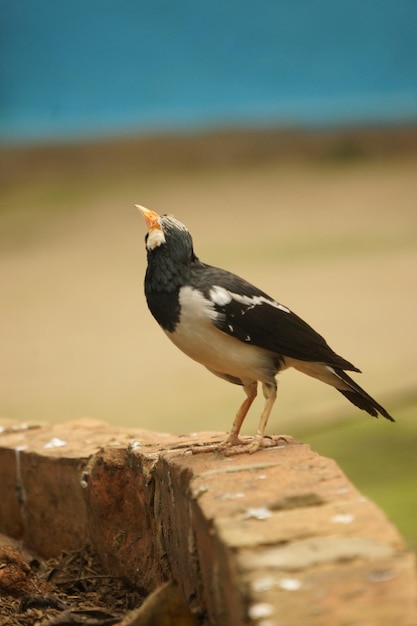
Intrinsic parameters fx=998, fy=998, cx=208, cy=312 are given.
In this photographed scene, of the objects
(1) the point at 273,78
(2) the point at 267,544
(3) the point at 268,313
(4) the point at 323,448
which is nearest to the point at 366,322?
(4) the point at 323,448

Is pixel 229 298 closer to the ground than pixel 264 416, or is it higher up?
higher up

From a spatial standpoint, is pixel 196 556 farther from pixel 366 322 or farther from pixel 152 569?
pixel 366 322

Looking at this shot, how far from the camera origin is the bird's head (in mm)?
2842

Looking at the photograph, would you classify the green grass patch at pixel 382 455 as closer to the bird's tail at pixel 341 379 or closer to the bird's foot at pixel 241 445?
the bird's tail at pixel 341 379

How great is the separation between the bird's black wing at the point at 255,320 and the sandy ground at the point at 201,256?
7.34 feet

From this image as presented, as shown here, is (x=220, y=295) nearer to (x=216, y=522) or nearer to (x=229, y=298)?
(x=229, y=298)

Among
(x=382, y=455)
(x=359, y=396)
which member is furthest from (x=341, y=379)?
(x=382, y=455)

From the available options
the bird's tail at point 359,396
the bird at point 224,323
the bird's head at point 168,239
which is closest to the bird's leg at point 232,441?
the bird at point 224,323

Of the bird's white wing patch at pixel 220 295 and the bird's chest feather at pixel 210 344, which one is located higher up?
the bird's white wing patch at pixel 220 295

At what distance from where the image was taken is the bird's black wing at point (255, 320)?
2738mm

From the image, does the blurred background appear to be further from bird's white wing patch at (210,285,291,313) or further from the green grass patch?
bird's white wing patch at (210,285,291,313)

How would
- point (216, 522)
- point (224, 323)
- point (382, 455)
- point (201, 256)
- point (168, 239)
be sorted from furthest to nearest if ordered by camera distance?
point (201, 256) → point (382, 455) → point (168, 239) → point (224, 323) → point (216, 522)

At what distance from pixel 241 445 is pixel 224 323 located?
0.34m

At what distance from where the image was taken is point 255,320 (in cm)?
278
